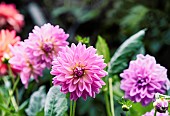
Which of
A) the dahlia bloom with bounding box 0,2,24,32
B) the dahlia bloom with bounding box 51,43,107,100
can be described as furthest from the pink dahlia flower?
the dahlia bloom with bounding box 0,2,24,32

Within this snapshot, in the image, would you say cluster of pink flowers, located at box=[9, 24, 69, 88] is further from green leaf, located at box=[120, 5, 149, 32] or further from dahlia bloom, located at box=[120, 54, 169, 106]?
green leaf, located at box=[120, 5, 149, 32]

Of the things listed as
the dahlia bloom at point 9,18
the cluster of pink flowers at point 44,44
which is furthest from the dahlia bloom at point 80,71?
the dahlia bloom at point 9,18

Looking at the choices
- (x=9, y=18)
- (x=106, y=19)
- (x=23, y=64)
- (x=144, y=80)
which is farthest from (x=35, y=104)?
(x=106, y=19)

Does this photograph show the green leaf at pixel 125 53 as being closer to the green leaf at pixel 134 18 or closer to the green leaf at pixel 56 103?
the green leaf at pixel 56 103

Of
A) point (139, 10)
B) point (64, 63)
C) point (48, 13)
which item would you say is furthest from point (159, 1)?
point (64, 63)

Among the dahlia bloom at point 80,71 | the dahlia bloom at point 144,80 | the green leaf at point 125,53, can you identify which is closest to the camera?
the dahlia bloom at point 80,71

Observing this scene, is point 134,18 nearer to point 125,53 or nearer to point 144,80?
point 125,53

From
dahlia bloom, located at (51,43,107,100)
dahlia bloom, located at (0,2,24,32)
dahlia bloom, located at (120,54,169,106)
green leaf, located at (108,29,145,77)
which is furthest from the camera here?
dahlia bloom, located at (0,2,24,32)
